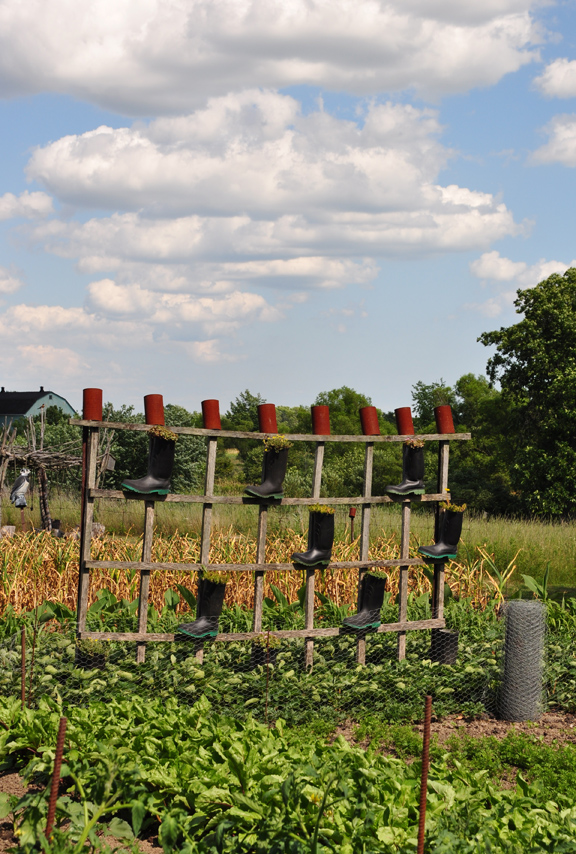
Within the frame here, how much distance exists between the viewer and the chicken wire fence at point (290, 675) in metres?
4.58

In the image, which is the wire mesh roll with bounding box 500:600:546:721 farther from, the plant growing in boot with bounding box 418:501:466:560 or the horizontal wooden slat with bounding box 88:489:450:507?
the horizontal wooden slat with bounding box 88:489:450:507

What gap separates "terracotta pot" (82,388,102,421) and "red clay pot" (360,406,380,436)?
198 cm

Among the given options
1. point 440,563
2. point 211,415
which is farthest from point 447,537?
point 211,415

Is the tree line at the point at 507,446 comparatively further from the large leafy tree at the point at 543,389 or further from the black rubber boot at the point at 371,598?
the black rubber boot at the point at 371,598

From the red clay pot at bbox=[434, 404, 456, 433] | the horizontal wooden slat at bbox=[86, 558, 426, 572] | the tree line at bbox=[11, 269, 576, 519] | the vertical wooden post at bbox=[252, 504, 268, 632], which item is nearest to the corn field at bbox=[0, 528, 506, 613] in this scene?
the horizontal wooden slat at bbox=[86, 558, 426, 572]

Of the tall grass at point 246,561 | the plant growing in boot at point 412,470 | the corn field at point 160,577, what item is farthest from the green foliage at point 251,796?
the tall grass at point 246,561

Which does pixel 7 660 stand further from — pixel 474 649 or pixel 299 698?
pixel 474 649

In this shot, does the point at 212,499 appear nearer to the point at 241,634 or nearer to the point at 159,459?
the point at 159,459

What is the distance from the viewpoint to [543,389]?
19.2 m

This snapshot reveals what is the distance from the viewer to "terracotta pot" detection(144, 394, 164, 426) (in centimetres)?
533

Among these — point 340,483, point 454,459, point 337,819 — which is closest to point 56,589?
point 337,819

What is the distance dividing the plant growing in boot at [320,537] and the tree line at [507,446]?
27.3ft

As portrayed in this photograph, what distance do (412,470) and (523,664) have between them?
5.40 feet

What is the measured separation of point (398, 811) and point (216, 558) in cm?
480
